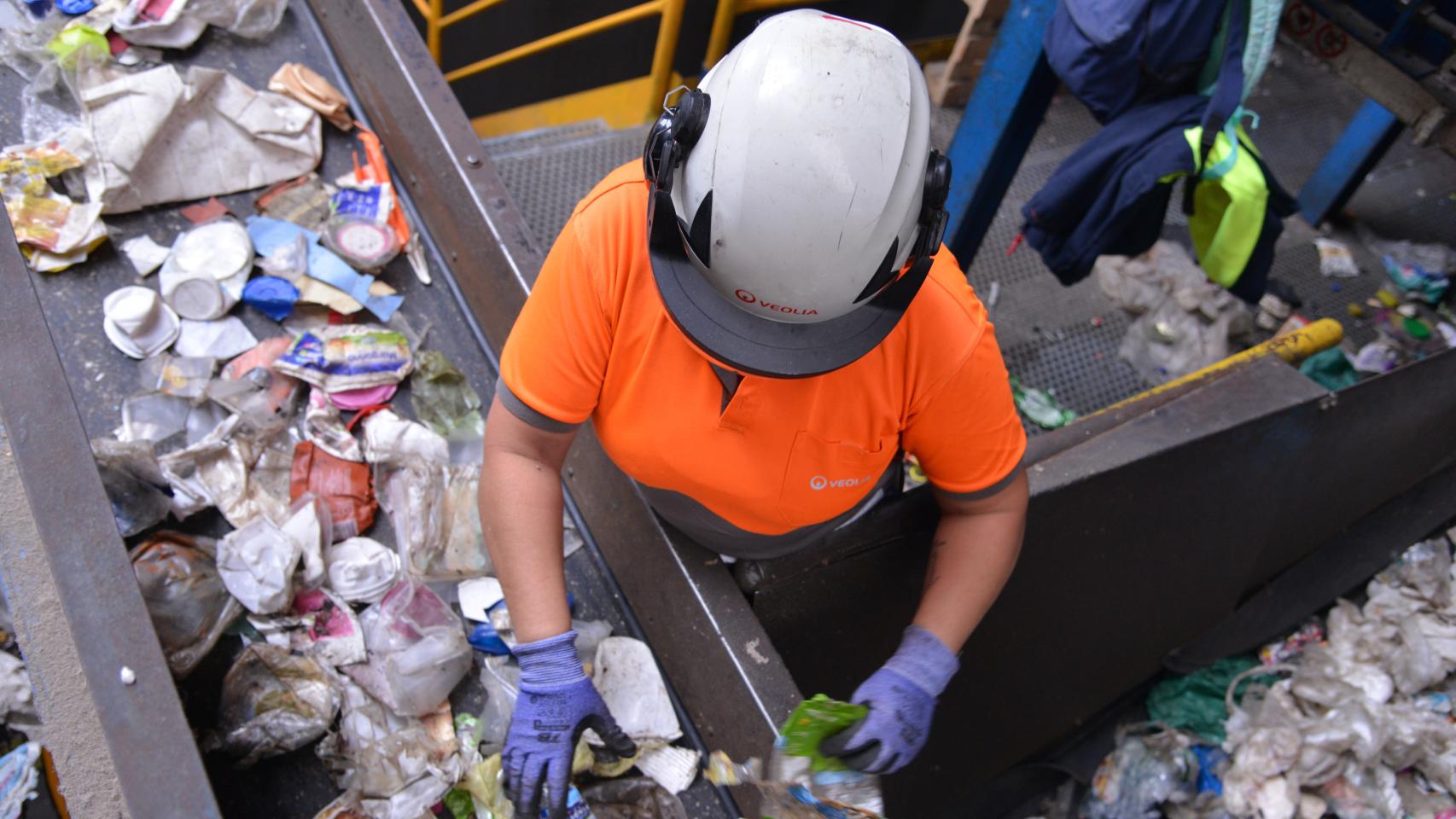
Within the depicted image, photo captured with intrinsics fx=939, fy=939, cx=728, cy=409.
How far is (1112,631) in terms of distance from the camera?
2.73 meters

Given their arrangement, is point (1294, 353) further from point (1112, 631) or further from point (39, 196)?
point (39, 196)

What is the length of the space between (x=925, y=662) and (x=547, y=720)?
0.71 metres

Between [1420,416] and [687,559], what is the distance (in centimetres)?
257

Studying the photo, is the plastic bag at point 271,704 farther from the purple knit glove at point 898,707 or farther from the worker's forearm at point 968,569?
the worker's forearm at point 968,569

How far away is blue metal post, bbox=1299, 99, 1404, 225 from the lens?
4.30 metres

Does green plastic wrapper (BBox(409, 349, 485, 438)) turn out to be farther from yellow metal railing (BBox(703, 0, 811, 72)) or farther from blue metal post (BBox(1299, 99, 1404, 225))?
blue metal post (BBox(1299, 99, 1404, 225))

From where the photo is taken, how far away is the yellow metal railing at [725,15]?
4.25m

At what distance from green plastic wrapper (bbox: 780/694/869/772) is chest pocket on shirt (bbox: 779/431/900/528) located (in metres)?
0.35

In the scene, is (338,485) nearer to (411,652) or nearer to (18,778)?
(411,652)

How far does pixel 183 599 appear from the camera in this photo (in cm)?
194

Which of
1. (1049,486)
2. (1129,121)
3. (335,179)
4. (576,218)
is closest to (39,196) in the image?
(335,179)

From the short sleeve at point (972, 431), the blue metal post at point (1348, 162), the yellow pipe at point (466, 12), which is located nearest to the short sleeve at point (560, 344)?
the short sleeve at point (972, 431)

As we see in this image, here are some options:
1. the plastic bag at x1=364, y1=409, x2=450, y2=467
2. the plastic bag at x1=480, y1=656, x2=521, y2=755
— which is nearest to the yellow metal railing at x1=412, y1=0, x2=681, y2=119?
the plastic bag at x1=364, y1=409, x2=450, y2=467

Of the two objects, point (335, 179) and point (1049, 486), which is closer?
point (1049, 486)
